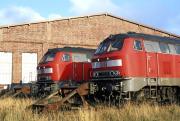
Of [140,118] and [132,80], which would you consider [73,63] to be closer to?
[132,80]

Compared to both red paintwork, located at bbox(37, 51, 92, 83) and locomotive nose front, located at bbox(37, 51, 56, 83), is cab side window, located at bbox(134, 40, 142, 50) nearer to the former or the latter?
red paintwork, located at bbox(37, 51, 92, 83)

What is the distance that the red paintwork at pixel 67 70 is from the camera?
20.9 m

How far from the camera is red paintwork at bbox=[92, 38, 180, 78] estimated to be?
606 inches

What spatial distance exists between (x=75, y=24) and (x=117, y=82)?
19.7 meters

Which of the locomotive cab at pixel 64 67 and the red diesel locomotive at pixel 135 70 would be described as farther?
the locomotive cab at pixel 64 67

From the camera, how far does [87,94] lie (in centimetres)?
1611

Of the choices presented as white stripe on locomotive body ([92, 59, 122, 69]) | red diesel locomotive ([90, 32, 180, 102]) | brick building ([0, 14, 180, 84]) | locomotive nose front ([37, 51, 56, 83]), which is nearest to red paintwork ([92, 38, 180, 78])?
red diesel locomotive ([90, 32, 180, 102])

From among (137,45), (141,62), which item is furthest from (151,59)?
(137,45)

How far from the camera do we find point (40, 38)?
32906mm

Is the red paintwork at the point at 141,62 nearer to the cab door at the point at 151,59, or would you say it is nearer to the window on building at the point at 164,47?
the cab door at the point at 151,59

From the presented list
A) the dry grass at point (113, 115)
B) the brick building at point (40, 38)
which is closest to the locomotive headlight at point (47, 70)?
the dry grass at point (113, 115)

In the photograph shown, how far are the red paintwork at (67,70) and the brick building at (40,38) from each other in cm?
1063

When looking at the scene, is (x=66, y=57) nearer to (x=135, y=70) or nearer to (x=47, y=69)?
(x=47, y=69)

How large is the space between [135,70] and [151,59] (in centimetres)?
112
